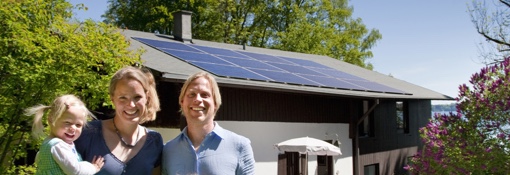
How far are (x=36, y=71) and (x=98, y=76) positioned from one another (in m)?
0.86

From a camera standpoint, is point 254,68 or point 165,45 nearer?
point 254,68

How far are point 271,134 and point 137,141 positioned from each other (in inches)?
374

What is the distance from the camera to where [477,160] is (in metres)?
9.50

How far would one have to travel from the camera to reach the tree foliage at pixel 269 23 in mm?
30656

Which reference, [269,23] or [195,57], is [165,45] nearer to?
[195,57]

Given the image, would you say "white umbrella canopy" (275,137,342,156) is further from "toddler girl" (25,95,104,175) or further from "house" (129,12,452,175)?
"toddler girl" (25,95,104,175)

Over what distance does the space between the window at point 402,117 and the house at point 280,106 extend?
106 centimetres

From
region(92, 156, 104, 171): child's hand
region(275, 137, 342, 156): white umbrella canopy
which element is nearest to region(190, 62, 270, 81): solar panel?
region(275, 137, 342, 156): white umbrella canopy

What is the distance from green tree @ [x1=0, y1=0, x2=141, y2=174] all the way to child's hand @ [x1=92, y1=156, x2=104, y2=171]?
12.5ft

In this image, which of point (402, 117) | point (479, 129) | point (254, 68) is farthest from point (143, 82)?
point (402, 117)

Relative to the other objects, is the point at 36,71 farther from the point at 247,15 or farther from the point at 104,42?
the point at 247,15

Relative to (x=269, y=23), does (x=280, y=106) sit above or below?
below

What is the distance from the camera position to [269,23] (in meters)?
34.2

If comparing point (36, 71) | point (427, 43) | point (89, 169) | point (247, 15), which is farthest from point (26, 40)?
point (247, 15)
